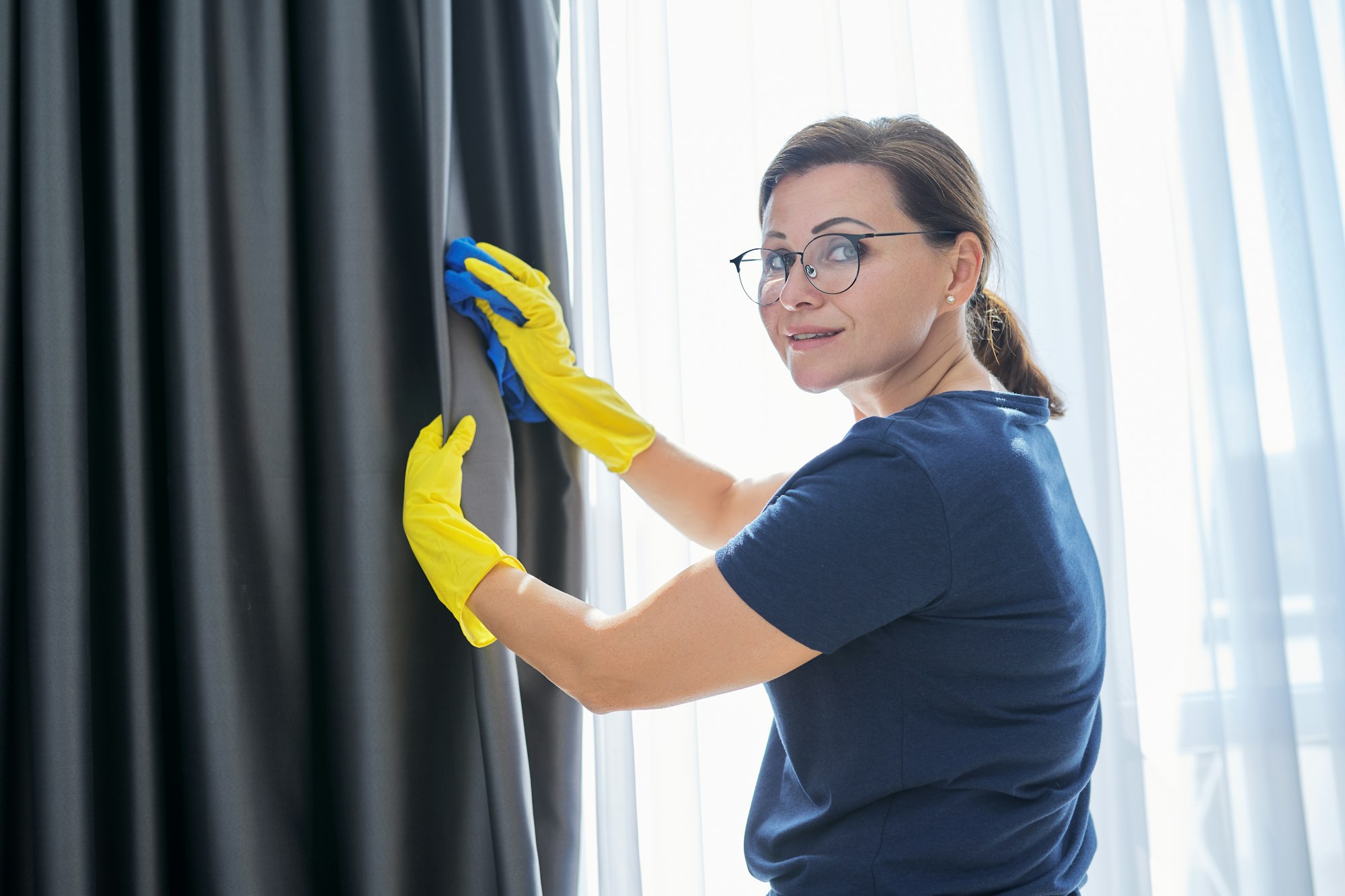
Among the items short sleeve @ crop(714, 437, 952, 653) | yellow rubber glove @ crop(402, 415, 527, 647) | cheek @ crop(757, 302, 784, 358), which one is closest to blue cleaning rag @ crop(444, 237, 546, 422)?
yellow rubber glove @ crop(402, 415, 527, 647)

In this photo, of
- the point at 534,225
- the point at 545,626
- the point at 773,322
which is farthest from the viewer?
the point at 534,225

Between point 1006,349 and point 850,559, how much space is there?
0.55 meters

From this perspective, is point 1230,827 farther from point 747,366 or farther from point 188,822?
point 188,822

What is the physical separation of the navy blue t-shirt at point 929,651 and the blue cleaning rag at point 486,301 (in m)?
0.50

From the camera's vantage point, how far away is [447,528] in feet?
3.65

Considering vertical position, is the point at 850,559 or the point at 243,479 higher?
the point at 243,479

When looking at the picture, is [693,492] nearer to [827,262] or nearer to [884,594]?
[827,262]

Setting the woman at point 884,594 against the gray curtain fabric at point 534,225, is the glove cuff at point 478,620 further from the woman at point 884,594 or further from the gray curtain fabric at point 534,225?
the gray curtain fabric at point 534,225

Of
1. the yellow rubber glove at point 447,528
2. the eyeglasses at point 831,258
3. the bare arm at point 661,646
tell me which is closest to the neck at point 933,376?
the eyeglasses at point 831,258

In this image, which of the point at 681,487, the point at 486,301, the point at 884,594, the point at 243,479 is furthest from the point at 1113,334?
the point at 243,479

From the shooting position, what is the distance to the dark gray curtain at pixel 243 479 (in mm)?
1092

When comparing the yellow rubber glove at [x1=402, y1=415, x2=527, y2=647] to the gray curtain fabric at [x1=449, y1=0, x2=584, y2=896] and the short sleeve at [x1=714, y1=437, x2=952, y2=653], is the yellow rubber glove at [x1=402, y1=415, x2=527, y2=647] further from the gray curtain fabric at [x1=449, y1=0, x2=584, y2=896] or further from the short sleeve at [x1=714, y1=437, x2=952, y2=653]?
the short sleeve at [x1=714, y1=437, x2=952, y2=653]

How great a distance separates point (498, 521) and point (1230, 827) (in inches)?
46.1

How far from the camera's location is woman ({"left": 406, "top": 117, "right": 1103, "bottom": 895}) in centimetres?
90
